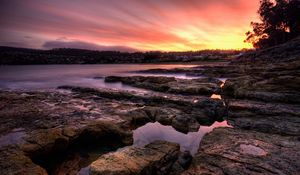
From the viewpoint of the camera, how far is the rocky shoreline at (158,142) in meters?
5.99

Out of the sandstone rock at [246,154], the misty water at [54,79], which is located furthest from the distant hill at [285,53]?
the sandstone rock at [246,154]

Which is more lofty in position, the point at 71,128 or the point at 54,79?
the point at 71,128

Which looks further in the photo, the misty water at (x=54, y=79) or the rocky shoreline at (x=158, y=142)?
the misty water at (x=54, y=79)


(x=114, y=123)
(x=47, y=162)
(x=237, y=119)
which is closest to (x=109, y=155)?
(x=47, y=162)

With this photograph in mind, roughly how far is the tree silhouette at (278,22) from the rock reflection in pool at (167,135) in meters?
51.4

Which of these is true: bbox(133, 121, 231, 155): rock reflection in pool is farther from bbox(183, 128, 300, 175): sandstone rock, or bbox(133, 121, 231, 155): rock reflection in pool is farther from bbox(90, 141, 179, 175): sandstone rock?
bbox(90, 141, 179, 175): sandstone rock

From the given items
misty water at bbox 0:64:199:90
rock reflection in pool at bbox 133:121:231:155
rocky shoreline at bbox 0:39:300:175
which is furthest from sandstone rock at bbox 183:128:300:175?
misty water at bbox 0:64:199:90

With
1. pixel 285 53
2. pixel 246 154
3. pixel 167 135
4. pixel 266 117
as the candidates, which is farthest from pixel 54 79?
pixel 246 154

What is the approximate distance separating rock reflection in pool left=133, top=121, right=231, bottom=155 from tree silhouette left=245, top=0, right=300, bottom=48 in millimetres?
51367

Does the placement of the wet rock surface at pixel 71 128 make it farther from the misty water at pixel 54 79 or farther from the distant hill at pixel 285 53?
the distant hill at pixel 285 53

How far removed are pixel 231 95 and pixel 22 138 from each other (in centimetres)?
1417

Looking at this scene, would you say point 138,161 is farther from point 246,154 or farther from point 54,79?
point 54,79

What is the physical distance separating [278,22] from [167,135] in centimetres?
5504

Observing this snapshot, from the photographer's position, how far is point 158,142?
7645mm
